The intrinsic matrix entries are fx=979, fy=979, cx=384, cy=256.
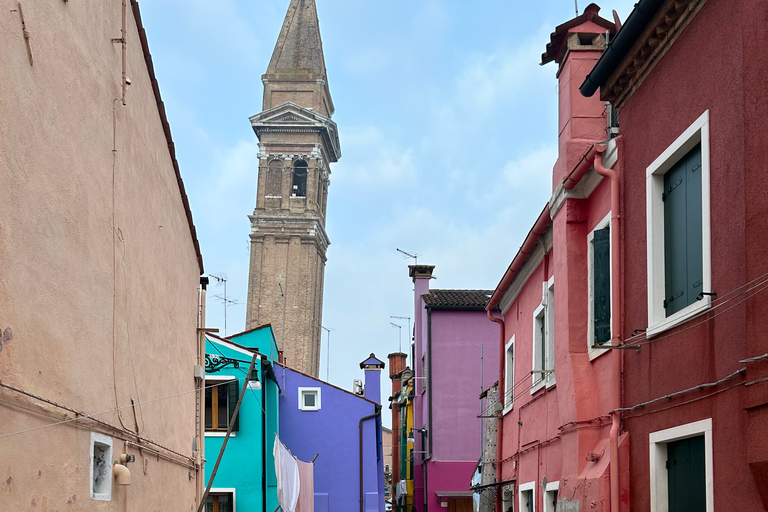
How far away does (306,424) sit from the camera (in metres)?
27.9

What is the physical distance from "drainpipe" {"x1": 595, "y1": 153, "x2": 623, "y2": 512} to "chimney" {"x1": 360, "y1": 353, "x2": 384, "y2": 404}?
2279cm

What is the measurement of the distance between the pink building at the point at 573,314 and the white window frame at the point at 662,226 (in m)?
0.93

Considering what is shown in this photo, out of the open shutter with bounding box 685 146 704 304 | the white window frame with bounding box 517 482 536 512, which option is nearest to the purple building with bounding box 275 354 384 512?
the white window frame with bounding box 517 482 536 512

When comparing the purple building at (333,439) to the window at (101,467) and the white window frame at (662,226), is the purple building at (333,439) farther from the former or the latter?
the white window frame at (662,226)

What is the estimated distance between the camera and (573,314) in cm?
1053

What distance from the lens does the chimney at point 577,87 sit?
11.1m

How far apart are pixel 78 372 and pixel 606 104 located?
6548 mm

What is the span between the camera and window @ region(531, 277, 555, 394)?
12.4 m

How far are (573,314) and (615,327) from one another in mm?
1458

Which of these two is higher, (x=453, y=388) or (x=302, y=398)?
(x=453, y=388)

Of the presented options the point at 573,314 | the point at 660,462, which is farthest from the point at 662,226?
the point at 573,314

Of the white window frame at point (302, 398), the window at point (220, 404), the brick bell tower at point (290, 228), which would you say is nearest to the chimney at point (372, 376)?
the white window frame at point (302, 398)

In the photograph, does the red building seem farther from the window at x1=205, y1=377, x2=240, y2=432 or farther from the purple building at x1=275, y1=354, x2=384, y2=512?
the purple building at x1=275, y1=354, x2=384, y2=512

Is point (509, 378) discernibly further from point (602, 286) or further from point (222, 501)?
point (222, 501)
